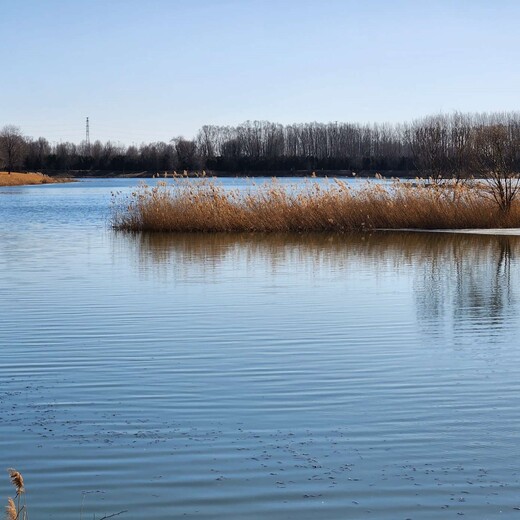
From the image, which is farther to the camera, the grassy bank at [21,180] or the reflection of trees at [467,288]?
the grassy bank at [21,180]

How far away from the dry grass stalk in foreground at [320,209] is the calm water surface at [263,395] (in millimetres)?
8452

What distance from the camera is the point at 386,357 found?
273 inches

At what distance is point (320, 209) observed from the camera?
21.1 m

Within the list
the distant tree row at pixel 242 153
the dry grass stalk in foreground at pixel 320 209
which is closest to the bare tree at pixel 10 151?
the distant tree row at pixel 242 153

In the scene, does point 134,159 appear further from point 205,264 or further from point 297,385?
point 297,385

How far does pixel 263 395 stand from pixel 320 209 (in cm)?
1553

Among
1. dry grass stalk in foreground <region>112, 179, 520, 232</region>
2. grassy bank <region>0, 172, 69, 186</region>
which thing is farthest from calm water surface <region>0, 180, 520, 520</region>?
grassy bank <region>0, 172, 69, 186</region>

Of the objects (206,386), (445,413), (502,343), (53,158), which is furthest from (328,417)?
(53,158)

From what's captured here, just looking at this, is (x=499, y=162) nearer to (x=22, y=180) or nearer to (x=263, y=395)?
(x=263, y=395)

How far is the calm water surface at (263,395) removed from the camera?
406 centimetres

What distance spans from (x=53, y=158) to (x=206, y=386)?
334ft

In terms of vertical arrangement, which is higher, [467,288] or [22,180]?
[22,180]

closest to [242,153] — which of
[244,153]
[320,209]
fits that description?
[244,153]

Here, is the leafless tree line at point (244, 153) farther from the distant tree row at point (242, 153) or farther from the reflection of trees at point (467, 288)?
the reflection of trees at point (467, 288)
